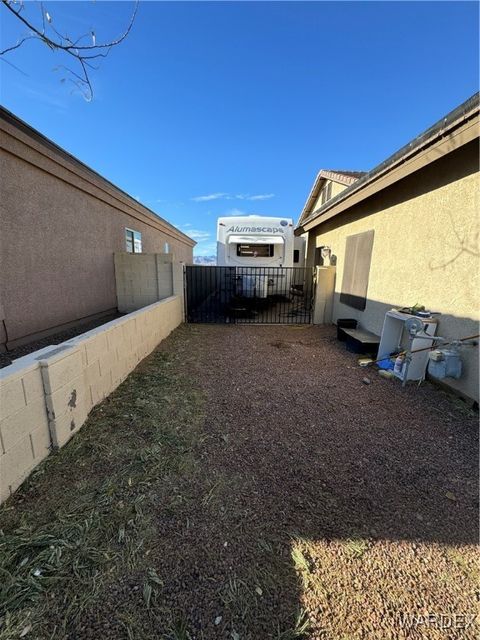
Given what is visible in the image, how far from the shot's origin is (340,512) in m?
2.03

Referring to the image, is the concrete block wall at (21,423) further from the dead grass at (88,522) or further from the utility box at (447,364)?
the utility box at (447,364)

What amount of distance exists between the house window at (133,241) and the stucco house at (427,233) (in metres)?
6.58

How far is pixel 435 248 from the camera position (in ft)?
13.8

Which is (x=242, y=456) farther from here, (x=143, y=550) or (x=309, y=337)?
(x=309, y=337)

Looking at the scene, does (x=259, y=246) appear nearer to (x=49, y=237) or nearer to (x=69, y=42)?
(x=49, y=237)

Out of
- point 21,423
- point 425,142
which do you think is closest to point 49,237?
point 21,423

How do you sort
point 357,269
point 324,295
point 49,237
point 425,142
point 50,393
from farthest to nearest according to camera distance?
1. point 324,295
2. point 357,269
3. point 49,237
4. point 425,142
5. point 50,393

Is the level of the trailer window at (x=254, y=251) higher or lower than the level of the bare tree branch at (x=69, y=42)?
lower

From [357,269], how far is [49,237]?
675 centimetres

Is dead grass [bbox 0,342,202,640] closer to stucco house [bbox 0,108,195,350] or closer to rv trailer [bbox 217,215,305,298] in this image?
stucco house [bbox 0,108,195,350]

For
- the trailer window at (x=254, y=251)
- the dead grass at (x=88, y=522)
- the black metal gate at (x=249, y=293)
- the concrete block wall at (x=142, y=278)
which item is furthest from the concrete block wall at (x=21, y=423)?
the trailer window at (x=254, y=251)

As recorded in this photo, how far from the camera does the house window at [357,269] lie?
6.45 meters

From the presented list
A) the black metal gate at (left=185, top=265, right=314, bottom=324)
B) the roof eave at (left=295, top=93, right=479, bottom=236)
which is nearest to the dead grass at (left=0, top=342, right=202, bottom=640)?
the roof eave at (left=295, top=93, right=479, bottom=236)

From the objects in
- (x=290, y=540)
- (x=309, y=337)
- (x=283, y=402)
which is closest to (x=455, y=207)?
(x=283, y=402)
